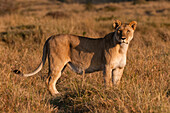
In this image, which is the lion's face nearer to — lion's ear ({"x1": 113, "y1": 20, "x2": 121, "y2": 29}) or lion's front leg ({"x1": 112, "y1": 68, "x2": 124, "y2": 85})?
lion's ear ({"x1": 113, "y1": 20, "x2": 121, "y2": 29})

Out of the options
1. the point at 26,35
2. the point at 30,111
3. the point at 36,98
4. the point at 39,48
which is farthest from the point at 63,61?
the point at 26,35

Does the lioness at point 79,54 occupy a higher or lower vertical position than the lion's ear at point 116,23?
lower

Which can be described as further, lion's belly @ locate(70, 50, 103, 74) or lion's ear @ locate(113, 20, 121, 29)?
lion's belly @ locate(70, 50, 103, 74)

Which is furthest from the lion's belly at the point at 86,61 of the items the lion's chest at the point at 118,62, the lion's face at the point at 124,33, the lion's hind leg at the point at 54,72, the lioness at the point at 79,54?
the lion's face at the point at 124,33

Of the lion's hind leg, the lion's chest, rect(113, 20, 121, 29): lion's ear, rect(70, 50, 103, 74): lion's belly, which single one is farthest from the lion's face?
the lion's hind leg

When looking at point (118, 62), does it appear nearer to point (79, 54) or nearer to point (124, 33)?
point (124, 33)

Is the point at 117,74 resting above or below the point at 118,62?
below

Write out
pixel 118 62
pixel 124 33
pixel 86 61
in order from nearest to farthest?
pixel 124 33 < pixel 118 62 < pixel 86 61

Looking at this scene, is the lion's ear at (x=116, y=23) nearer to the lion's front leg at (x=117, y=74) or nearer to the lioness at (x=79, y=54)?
the lioness at (x=79, y=54)

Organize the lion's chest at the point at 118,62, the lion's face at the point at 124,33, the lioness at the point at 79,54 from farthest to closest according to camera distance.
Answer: the lioness at the point at 79,54, the lion's chest at the point at 118,62, the lion's face at the point at 124,33

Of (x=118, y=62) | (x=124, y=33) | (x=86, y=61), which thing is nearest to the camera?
(x=124, y=33)

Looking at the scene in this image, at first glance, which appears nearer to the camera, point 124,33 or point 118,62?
point 124,33

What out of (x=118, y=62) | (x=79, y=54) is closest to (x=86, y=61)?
(x=79, y=54)

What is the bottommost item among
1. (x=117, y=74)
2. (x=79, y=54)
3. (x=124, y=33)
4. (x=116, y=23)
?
(x=117, y=74)
